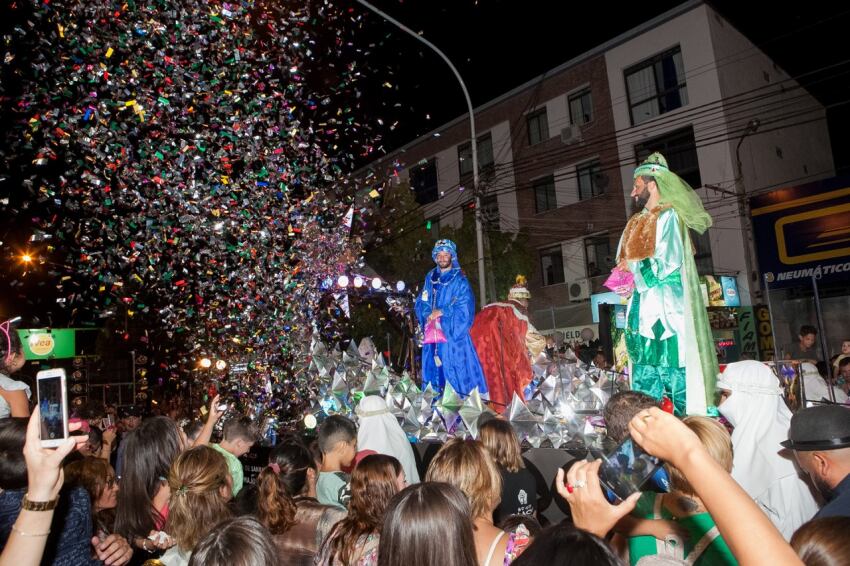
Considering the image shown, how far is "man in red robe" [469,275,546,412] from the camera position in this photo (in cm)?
791

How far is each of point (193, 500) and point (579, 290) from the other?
2175 centimetres

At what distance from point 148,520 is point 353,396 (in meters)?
4.78

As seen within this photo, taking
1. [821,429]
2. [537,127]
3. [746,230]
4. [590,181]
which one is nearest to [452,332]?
[821,429]

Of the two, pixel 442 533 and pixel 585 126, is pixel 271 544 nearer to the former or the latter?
pixel 442 533

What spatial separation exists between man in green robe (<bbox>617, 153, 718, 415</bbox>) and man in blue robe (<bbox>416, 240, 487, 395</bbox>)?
2363 millimetres

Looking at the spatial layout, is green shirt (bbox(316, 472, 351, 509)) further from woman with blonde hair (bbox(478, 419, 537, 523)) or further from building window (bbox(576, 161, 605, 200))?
building window (bbox(576, 161, 605, 200))

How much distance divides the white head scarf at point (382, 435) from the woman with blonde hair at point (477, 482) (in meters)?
2.27

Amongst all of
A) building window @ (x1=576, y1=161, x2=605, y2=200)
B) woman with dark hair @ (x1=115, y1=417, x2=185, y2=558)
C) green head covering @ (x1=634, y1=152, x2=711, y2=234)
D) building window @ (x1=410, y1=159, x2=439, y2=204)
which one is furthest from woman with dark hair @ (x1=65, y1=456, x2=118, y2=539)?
building window @ (x1=410, y1=159, x2=439, y2=204)

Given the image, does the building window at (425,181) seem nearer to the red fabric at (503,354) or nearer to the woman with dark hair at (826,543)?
the red fabric at (503,354)

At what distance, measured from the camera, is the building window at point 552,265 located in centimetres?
2467

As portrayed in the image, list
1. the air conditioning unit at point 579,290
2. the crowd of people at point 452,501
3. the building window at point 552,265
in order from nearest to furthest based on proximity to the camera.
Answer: the crowd of people at point 452,501 → the air conditioning unit at point 579,290 → the building window at point 552,265

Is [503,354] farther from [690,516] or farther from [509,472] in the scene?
[690,516]

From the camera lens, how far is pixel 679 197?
5.38m

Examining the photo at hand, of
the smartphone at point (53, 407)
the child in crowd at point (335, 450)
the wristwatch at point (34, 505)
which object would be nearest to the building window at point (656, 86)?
the child in crowd at point (335, 450)
